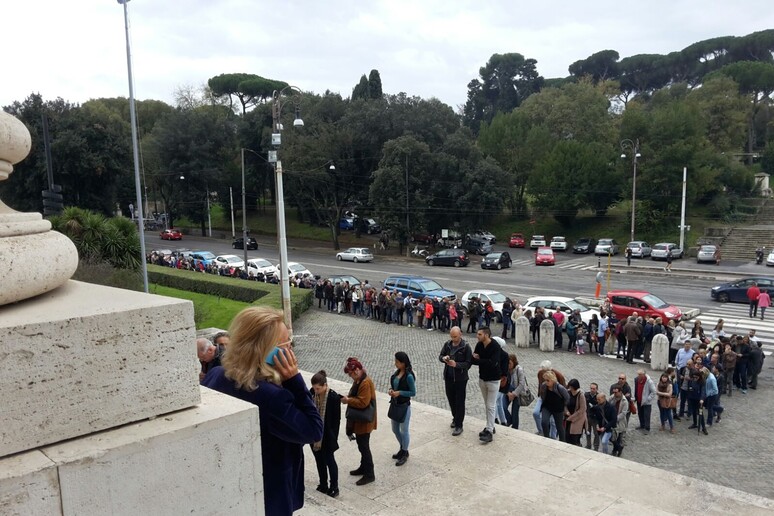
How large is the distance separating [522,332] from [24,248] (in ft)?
52.9

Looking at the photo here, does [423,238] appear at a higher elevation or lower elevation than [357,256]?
higher

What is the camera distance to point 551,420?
8961 millimetres

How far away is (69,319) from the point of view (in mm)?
2723

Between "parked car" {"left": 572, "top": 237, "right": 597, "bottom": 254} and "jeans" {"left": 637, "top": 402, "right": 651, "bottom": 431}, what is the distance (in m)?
37.3

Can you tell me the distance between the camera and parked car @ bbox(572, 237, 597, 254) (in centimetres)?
Answer: 4672

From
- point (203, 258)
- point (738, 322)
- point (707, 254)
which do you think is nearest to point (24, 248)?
point (738, 322)

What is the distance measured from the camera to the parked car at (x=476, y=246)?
153ft

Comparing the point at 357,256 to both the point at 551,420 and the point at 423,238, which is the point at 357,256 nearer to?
the point at 423,238

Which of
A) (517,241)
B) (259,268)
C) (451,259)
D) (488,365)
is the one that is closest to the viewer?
(488,365)

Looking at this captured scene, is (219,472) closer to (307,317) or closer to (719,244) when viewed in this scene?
(307,317)

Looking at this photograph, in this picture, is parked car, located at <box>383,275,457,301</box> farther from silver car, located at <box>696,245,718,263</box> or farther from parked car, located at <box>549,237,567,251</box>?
parked car, located at <box>549,237,567,251</box>

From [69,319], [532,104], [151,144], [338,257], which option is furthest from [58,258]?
[532,104]

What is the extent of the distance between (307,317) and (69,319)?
19407mm

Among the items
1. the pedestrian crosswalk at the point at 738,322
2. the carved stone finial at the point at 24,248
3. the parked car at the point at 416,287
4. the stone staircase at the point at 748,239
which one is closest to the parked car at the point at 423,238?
the stone staircase at the point at 748,239
